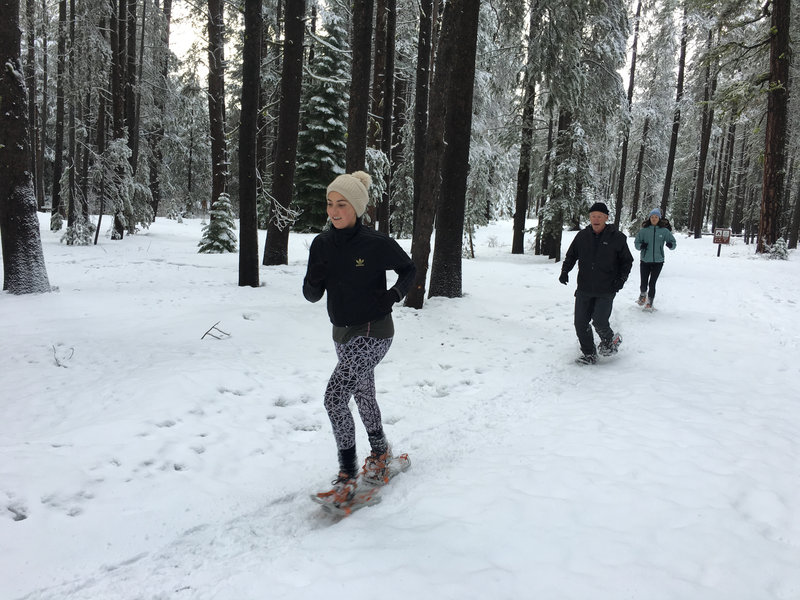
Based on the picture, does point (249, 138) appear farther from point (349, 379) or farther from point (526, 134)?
point (526, 134)

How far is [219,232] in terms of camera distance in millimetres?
16438

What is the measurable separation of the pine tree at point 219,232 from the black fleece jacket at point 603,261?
497 inches

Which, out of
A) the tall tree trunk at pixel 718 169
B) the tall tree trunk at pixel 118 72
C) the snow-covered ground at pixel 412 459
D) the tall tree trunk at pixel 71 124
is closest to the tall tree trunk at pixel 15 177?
the snow-covered ground at pixel 412 459

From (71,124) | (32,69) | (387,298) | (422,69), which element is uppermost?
(32,69)

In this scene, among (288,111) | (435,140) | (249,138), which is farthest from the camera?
(288,111)

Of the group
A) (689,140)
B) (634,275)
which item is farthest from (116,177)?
(689,140)

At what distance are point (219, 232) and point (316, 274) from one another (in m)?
14.3

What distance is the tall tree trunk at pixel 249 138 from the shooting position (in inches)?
373

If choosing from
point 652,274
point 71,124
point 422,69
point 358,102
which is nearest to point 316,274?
point 358,102

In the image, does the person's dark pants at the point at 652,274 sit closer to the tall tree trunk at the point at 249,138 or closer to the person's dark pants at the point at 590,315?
the person's dark pants at the point at 590,315

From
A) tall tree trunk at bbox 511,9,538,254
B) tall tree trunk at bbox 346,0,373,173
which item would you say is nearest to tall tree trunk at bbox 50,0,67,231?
tall tree trunk at bbox 346,0,373,173

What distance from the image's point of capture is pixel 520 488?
3.69 meters

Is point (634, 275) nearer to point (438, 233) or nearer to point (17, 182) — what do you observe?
point (438, 233)

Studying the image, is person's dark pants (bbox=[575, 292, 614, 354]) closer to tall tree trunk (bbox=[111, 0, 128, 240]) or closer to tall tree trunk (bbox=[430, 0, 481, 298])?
tall tree trunk (bbox=[430, 0, 481, 298])
